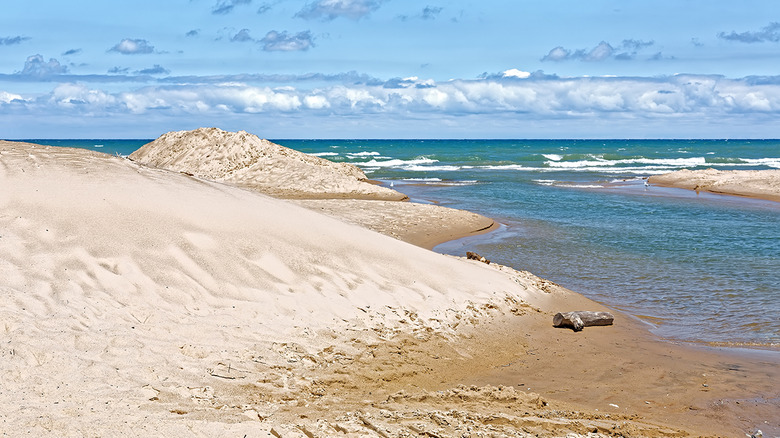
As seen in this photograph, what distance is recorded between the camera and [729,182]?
4225cm

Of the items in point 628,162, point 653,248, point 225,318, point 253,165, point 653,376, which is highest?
point 253,165

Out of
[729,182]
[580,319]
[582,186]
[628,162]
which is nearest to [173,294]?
[580,319]

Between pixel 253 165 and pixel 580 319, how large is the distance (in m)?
27.2

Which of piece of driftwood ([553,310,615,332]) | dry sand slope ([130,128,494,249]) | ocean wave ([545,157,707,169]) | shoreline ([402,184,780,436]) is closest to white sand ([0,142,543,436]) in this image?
piece of driftwood ([553,310,615,332])

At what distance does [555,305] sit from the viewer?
39.2ft

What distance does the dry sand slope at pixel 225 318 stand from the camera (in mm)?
6047

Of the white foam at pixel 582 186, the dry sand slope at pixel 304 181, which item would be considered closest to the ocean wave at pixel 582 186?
the white foam at pixel 582 186

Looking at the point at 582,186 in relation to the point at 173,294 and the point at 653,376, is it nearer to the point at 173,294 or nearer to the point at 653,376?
the point at 653,376

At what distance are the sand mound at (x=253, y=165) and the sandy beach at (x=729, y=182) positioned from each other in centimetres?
2062

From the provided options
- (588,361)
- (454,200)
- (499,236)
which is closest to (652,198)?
(454,200)

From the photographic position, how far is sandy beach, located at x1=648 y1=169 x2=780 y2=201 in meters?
38.8

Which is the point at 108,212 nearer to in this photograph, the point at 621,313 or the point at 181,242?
the point at 181,242

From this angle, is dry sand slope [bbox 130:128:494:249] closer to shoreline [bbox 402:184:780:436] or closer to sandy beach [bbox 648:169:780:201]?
shoreline [bbox 402:184:780:436]

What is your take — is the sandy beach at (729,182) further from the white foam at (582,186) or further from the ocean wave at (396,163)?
the ocean wave at (396,163)
